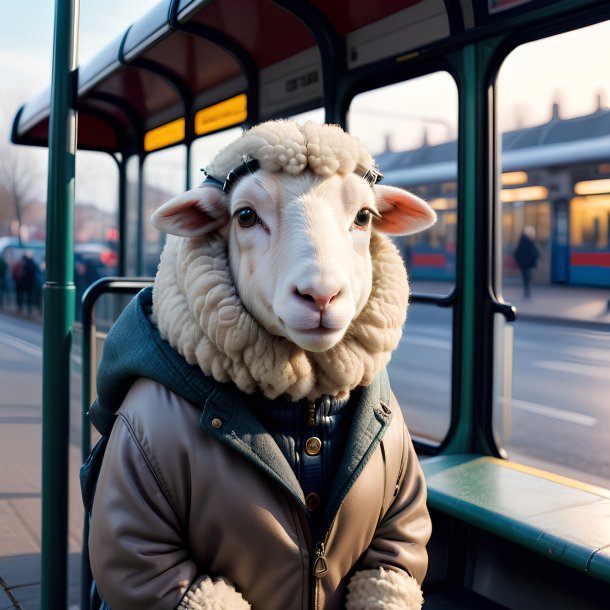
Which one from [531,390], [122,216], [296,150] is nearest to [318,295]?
[296,150]

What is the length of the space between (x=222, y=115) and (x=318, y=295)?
4182 mm

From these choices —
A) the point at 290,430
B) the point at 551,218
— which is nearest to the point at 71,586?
the point at 290,430

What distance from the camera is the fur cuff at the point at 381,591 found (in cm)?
149

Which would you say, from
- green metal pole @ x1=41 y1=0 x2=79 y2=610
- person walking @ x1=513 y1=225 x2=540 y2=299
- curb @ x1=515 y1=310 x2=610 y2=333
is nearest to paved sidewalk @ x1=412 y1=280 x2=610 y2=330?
curb @ x1=515 y1=310 x2=610 y2=333

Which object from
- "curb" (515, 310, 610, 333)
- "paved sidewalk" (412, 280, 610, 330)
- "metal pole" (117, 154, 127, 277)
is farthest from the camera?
"paved sidewalk" (412, 280, 610, 330)

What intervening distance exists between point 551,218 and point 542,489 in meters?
8.56

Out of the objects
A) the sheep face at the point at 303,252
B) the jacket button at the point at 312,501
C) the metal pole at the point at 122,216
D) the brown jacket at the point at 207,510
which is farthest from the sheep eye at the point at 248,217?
the metal pole at the point at 122,216

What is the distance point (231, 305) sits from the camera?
141 centimetres

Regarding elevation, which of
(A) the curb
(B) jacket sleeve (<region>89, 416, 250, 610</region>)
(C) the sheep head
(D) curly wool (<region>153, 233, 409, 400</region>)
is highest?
(C) the sheep head

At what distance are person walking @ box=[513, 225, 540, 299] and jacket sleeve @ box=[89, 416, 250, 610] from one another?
11326mm

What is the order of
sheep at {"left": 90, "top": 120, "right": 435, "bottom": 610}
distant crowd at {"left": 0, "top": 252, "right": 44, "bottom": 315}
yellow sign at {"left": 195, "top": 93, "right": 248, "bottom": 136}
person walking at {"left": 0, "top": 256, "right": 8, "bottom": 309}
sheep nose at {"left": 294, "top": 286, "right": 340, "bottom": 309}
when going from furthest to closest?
person walking at {"left": 0, "top": 256, "right": 8, "bottom": 309}, distant crowd at {"left": 0, "top": 252, "right": 44, "bottom": 315}, yellow sign at {"left": 195, "top": 93, "right": 248, "bottom": 136}, sheep at {"left": 90, "top": 120, "right": 435, "bottom": 610}, sheep nose at {"left": 294, "top": 286, "right": 340, "bottom": 309}

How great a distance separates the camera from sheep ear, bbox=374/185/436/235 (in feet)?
5.34

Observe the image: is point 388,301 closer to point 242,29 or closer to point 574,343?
point 242,29

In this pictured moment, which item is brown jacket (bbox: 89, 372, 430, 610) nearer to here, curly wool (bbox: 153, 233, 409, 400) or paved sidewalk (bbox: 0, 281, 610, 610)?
curly wool (bbox: 153, 233, 409, 400)
